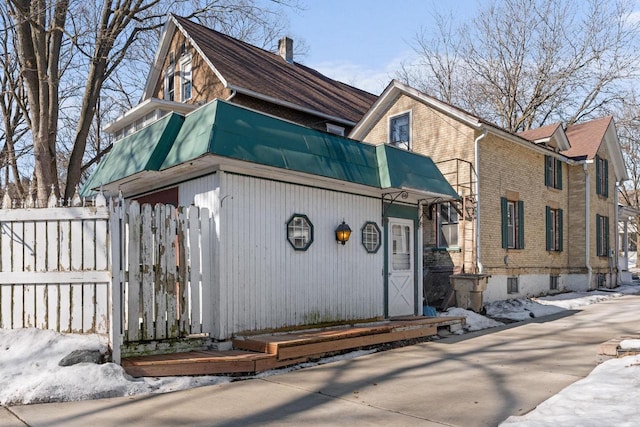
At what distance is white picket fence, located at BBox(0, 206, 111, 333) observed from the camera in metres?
6.05

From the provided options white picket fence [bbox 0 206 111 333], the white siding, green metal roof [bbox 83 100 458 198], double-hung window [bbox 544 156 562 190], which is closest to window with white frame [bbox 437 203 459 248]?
double-hung window [bbox 544 156 562 190]

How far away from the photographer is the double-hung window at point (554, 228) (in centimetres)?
1812

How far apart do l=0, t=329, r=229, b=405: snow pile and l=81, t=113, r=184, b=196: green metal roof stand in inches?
107

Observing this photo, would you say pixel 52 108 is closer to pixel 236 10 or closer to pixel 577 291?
pixel 236 10

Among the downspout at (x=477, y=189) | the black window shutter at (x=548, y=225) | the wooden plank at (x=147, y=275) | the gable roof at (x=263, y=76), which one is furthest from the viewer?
the black window shutter at (x=548, y=225)

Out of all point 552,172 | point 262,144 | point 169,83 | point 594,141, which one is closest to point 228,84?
point 169,83

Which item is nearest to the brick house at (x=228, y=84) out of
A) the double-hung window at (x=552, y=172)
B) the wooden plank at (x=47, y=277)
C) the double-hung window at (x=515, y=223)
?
the double-hung window at (x=515, y=223)

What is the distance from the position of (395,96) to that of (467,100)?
15.4m

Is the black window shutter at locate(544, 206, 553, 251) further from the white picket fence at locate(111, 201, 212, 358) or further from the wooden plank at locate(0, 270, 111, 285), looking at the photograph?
the wooden plank at locate(0, 270, 111, 285)

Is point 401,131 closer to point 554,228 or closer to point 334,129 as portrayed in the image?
point 334,129

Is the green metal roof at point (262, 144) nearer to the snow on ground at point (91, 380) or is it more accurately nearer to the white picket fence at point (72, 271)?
the white picket fence at point (72, 271)

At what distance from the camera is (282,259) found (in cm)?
819

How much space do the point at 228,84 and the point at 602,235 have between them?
1686cm

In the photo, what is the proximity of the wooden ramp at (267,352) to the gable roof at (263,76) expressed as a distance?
1004 cm
